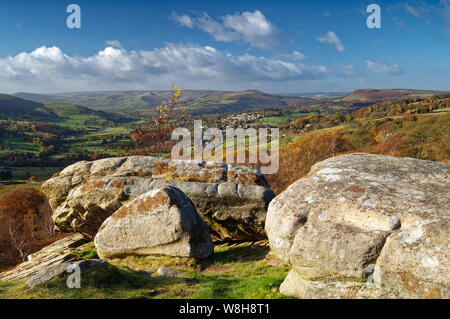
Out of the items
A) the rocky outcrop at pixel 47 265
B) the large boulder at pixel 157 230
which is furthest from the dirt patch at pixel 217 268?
the rocky outcrop at pixel 47 265

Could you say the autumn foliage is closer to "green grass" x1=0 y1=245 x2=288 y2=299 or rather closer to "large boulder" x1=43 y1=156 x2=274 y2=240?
"large boulder" x1=43 y1=156 x2=274 y2=240

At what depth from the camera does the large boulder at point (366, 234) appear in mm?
6867

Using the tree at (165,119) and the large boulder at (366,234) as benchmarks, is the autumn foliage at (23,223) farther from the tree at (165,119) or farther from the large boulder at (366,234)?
the large boulder at (366,234)

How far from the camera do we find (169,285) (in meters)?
9.09

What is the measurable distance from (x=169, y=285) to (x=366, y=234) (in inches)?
248

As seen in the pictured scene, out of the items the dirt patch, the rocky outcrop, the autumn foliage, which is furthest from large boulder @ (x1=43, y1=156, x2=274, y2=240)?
the autumn foliage

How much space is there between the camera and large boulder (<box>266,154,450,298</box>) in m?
6.87

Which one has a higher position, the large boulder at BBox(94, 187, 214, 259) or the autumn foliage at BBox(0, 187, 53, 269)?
the large boulder at BBox(94, 187, 214, 259)

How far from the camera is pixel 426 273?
22.0 ft

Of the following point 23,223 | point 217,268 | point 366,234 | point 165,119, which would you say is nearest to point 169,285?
point 217,268

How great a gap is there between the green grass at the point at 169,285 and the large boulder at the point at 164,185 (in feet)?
13.9

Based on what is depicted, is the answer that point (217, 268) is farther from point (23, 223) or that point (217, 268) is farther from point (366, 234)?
point (23, 223)

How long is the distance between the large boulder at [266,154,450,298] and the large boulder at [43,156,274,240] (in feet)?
19.2
